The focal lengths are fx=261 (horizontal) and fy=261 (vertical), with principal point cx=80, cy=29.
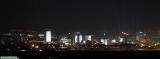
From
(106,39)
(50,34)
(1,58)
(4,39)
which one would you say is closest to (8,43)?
(4,39)

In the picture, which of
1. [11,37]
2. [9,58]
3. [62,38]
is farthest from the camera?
[62,38]

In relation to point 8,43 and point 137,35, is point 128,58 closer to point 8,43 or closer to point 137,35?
point 8,43

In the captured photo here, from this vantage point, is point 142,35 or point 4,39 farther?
point 142,35

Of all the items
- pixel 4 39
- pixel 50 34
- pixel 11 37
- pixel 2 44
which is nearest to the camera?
pixel 2 44

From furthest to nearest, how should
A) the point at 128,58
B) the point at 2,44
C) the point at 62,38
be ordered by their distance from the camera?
1. the point at 62,38
2. the point at 128,58
3. the point at 2,44

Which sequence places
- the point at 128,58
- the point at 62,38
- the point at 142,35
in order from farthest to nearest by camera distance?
the point at 142,35 → the point at 62,38 → the point at 128,58

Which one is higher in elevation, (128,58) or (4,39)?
(4,39)

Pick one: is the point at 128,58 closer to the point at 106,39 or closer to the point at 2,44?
the point at 2,44

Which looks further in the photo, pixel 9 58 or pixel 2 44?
pixel 2 44

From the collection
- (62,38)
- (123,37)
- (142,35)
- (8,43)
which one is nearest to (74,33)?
(62,38)
